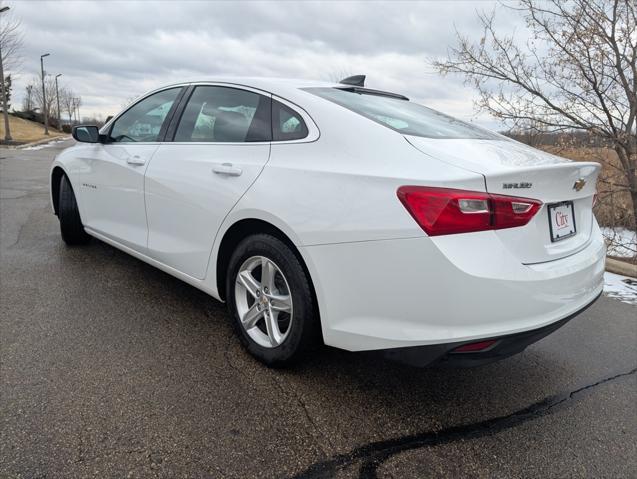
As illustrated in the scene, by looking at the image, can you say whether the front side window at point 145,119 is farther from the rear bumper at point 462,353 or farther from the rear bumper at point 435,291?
the rear bumper at point 462,353

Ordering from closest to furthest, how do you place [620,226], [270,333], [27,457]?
1. [27,457]
2. [270,333]
3. [620,226]

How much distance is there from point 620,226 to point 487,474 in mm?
9131

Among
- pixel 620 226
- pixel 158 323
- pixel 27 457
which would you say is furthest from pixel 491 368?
pixel 620 226

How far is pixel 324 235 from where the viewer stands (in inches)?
85.5

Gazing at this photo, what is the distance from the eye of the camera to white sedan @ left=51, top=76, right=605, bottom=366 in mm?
1925

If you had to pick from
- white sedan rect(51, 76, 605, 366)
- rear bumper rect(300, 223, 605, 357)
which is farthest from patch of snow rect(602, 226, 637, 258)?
rear bumper rect(300, 223, 605, 357)

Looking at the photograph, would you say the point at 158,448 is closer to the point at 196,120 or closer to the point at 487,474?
the point at 487,474

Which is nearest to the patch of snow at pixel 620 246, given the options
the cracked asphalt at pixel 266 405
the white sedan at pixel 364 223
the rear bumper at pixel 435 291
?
the cracked asphalt at pixel 266 405

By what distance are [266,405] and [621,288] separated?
3753 mm

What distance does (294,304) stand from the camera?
7.81 feet

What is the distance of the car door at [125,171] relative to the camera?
11.2 ft

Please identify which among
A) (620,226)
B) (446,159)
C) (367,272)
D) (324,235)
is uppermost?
(446,159)

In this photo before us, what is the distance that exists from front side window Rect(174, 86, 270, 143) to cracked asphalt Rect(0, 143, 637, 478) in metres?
1.21

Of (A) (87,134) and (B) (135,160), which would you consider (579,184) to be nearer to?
(B) (135,160)
